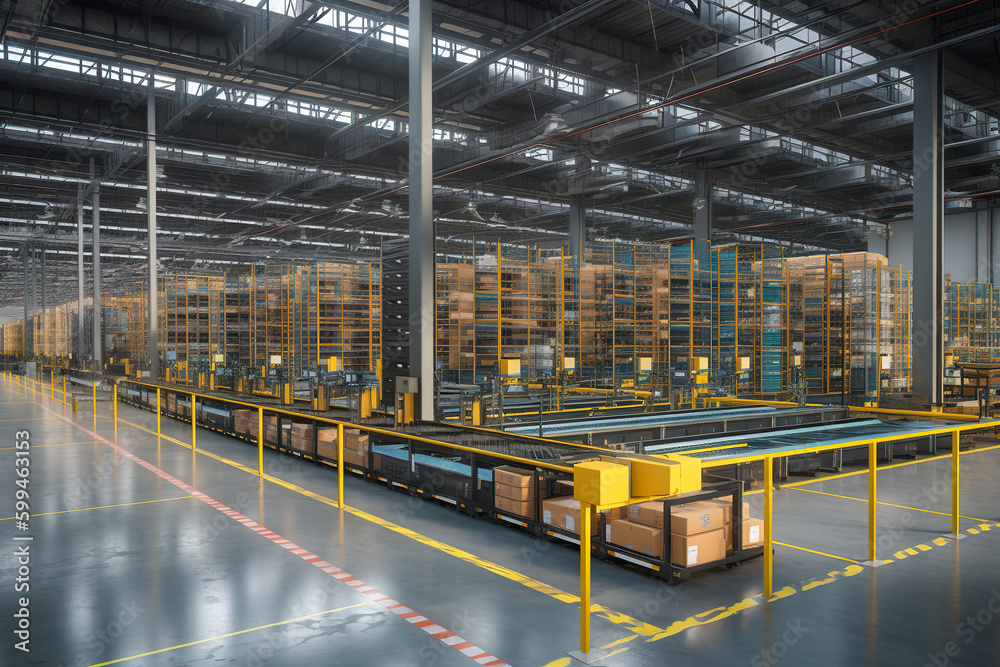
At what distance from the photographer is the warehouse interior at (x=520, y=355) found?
16.2 feet

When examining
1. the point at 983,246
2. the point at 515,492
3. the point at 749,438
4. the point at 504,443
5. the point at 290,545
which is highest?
the point at 983,246

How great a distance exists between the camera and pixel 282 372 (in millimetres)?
14047

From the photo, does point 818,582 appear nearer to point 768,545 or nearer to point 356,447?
point 768,545

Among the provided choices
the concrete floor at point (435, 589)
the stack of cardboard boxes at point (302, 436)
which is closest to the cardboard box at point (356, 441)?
the concrete floor at point (435, 589)

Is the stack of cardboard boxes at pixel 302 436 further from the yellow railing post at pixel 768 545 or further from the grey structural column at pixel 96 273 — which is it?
the grey structural column at pixel 96 273

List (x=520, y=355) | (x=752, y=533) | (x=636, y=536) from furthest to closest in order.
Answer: (x=520, y=355)
(x=752, y=533)
(x=636, y=536)

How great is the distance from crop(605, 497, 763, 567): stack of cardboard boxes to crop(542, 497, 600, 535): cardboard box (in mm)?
170

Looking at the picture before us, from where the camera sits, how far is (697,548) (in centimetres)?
550

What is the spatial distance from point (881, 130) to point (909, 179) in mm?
6651

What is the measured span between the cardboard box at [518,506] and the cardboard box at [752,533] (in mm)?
2041

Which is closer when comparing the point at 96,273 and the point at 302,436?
the point at 302,436

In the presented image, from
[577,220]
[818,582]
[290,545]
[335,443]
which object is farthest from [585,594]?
[577,220]

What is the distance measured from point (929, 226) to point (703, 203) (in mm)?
9221
